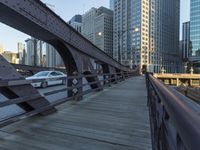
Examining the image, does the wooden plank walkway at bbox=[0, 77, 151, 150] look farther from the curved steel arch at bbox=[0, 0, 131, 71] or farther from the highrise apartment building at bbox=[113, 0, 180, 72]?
the highrise apartment building at bbox=[113, 0, 180, 72]

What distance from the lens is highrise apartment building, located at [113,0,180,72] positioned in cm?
5997

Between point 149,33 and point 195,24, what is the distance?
30261 millimetres

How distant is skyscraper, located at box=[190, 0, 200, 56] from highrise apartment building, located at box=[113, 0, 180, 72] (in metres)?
12.2

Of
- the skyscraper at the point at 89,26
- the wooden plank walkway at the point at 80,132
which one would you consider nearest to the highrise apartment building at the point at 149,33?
the skyscraper at the point at 89,26

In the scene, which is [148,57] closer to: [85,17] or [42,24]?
[85,17]

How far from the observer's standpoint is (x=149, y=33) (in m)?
94.9

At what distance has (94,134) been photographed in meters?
4.56

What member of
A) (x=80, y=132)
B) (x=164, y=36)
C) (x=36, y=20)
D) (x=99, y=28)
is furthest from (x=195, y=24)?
(x=80, y=132)

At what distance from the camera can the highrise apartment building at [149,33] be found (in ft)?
197

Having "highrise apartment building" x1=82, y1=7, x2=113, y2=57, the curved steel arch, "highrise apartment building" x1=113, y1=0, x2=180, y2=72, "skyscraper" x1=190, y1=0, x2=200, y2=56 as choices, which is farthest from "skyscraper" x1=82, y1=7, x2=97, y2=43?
"skyscraper" x1=190, y1=0, x2=200, y2=56

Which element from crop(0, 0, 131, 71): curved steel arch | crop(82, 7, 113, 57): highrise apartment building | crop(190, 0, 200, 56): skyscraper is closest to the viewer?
crop(0, 0, 131, 71): curved steel arch

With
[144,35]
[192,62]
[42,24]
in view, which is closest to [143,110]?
[42,24]

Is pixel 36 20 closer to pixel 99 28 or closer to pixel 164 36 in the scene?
pixel 99 28

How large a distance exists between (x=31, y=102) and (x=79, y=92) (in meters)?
3.42
